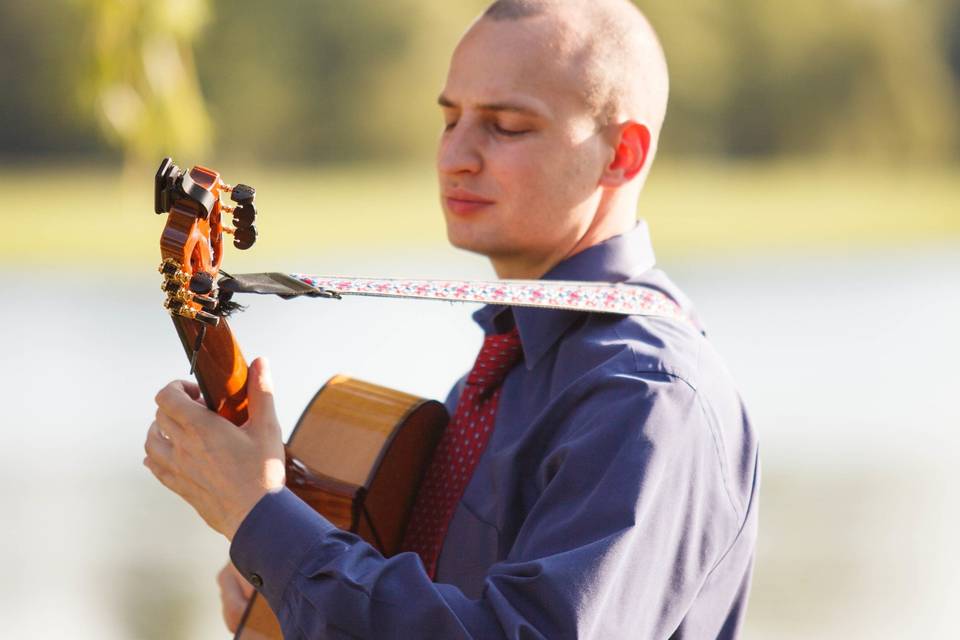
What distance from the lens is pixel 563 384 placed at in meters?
1.84

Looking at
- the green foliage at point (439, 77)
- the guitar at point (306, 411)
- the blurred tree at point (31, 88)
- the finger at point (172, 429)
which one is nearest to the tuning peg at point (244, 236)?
the guitar at point (306, 411)

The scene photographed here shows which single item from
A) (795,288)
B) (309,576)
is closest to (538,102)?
(309,576)

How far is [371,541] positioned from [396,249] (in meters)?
15.5

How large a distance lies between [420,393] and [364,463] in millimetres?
5183

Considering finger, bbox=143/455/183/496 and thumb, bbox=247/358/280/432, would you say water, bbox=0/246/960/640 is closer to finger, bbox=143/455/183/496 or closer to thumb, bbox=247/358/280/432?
finger, bbox=143/455/183/496

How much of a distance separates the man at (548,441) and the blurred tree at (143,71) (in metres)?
5.02

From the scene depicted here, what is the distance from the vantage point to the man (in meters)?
1.60

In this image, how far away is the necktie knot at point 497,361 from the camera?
2.01 m

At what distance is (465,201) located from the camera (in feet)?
6.56

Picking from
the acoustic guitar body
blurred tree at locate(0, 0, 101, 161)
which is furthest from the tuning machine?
blurred tree at locate(0, 0, 101, 161)

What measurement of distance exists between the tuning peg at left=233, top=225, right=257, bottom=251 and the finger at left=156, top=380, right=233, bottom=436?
20 centimetres

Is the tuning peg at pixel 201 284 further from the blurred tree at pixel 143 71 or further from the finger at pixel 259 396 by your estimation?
the blurred tree at pixel 143 71

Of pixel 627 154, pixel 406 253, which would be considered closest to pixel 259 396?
pixel 627 154

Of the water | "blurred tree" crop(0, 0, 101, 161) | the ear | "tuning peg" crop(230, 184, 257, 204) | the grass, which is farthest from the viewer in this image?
"blurred tree" crop(0, 0, 101, 161)
